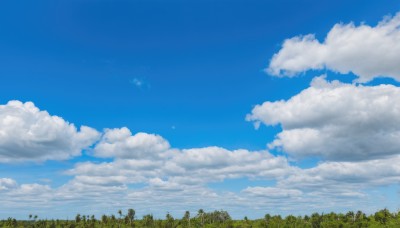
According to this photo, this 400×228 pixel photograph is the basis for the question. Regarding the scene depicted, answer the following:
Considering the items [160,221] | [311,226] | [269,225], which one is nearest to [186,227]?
[160,221]

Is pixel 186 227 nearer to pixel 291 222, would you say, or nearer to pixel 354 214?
pixel 291 222

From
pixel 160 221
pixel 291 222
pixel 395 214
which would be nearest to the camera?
pixel 395 214

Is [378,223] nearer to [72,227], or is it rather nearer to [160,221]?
[160,221]

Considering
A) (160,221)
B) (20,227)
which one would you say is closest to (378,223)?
(160,221)

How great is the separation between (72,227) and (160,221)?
138 feet

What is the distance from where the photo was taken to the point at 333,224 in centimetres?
14388

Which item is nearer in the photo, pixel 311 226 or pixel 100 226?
pixel 311 226

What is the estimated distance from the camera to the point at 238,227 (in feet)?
581

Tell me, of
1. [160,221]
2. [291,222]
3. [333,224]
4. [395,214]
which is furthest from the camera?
[160,221]

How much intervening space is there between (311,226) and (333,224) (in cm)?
2554

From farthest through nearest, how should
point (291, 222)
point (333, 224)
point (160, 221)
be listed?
point (160, 221)
point (291, 222)
point (333, 224)

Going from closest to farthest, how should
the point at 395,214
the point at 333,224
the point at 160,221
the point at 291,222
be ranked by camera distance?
the point at 333,224
the point at 395,214
the point at 291,222
the point at 160,221

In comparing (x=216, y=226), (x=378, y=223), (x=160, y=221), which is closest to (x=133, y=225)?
(x=160, y=221)

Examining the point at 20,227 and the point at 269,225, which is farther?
the point at 20,227
